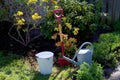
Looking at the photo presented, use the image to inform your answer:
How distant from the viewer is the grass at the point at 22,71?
16.4 ft

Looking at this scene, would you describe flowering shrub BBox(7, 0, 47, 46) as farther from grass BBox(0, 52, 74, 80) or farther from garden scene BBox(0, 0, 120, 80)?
grass BBox(0, 52, 74, 80)

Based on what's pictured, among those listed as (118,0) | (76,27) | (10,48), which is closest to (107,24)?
(118,0)

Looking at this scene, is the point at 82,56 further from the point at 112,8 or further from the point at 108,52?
the point at 112,8

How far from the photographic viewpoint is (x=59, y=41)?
606 cm

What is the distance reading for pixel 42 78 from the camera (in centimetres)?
503

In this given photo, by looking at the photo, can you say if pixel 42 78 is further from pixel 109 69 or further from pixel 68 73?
pixel 109 69

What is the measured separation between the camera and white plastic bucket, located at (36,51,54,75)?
4.95 meters

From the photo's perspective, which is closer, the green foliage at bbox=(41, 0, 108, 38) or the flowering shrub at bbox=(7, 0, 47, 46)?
the flowering shrub at bbox=(7, 0, 47, 46)

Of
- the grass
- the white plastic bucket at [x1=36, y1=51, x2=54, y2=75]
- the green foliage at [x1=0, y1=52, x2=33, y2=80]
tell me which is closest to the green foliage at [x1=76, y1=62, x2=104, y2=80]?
the grass

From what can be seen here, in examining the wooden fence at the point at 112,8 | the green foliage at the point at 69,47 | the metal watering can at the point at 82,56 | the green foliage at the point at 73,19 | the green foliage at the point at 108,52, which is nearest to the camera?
the metal watering can at the point at 82,56

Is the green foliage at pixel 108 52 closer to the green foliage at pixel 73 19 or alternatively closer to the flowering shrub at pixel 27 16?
the green foliage at pixel 73 19

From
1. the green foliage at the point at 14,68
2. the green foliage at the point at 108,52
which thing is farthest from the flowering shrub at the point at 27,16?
the green foliage at the point at 108,52

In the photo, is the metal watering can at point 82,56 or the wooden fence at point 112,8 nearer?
the metal watering can at point 82,56

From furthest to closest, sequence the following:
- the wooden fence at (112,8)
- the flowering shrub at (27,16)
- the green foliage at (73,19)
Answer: the wooden fence at (112,8), the green foliage at (73,19), the flowering shrub at (27,16)
